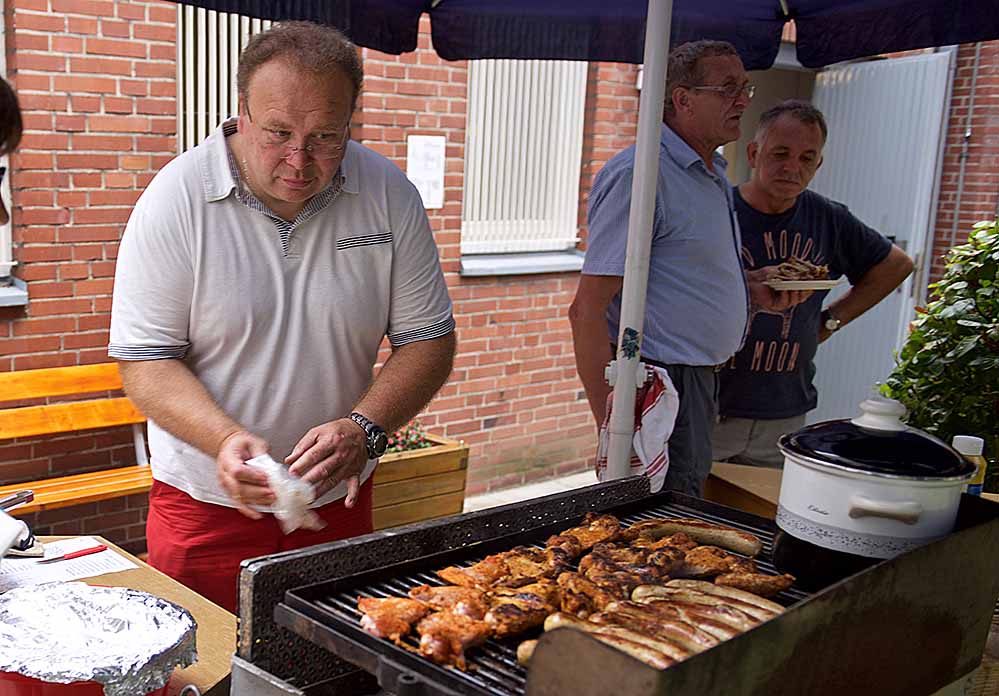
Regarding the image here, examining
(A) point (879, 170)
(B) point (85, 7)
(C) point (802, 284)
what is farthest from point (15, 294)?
(A) point (879, 170)

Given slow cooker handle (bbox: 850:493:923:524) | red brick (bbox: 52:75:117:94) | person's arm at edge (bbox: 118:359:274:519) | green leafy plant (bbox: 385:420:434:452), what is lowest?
green leafy plant (bbox: 385:420:434:452)

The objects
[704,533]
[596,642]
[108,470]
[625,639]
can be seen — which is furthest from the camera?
[108,470]

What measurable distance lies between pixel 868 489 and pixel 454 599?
0.73 m

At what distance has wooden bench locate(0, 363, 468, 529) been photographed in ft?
15.3

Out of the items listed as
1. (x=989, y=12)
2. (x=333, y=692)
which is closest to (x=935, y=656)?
(x=333, y=692)

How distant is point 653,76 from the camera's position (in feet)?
9.09

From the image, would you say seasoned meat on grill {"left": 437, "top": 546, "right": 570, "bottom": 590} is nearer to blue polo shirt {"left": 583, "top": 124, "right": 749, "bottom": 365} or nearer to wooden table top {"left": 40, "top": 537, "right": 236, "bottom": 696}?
wooden table top {"left": 40, "top": 537, "right": 236, "bottom": 696}

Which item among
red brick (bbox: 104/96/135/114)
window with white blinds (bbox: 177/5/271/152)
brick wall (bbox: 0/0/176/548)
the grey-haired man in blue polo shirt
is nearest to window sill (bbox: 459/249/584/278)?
window with white blinds (bbox: 177/5/271/152)

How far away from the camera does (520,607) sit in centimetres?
182

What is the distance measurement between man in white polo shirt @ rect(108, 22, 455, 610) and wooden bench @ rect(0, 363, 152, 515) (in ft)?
6.31

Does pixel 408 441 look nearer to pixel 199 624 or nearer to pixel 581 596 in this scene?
pixel 199 624

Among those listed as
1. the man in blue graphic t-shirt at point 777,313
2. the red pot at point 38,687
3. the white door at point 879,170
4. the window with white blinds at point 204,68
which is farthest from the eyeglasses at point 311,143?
the white door at point 879,170

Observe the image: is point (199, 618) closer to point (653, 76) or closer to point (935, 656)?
point (935, 656)

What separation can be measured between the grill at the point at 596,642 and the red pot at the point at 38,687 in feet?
0.81
